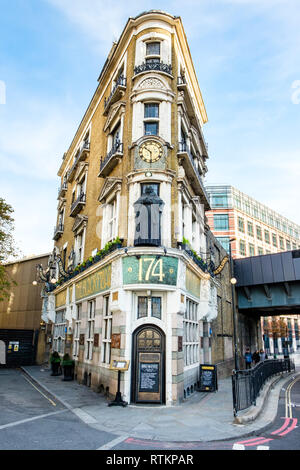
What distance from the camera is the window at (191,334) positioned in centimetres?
1461

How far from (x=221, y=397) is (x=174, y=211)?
845cm

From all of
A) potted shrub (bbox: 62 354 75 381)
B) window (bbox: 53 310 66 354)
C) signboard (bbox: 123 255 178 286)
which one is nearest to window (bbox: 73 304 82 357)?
potted shrub (bbox: 62 354 75 381)

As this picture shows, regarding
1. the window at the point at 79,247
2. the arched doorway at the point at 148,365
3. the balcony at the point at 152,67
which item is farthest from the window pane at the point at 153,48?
the arched doorway at the point at 148,365

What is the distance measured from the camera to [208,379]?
50.7ft

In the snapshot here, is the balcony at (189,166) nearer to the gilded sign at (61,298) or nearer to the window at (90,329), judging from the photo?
the window at (90,329)

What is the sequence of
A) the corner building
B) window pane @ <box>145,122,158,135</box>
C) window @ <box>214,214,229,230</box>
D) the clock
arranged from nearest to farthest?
the corner building, the clock, window pane @ <box>145,122,158,135</box>, window @ <box>214,214,229,230</box>

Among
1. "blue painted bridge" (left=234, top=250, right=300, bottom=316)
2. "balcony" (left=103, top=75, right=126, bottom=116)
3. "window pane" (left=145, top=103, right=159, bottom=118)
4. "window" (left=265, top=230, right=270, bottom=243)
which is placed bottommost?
"blue painted bridge" (left=234, top=250, right=300, bottom=316)

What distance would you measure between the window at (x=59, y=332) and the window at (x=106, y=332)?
10010mm

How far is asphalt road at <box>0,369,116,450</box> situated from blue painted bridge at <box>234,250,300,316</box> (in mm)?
21647

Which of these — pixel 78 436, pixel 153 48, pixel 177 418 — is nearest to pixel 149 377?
pixel 177 418

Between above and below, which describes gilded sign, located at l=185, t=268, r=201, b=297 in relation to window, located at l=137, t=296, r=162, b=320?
above

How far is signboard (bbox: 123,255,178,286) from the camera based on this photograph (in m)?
12.6

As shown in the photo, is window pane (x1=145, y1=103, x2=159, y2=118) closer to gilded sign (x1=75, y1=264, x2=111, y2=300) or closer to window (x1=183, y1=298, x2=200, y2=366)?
gilded sign (x1=75, y1=264, x2=111, y2=300)

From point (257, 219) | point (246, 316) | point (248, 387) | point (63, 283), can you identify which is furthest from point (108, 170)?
point (257, 219)
